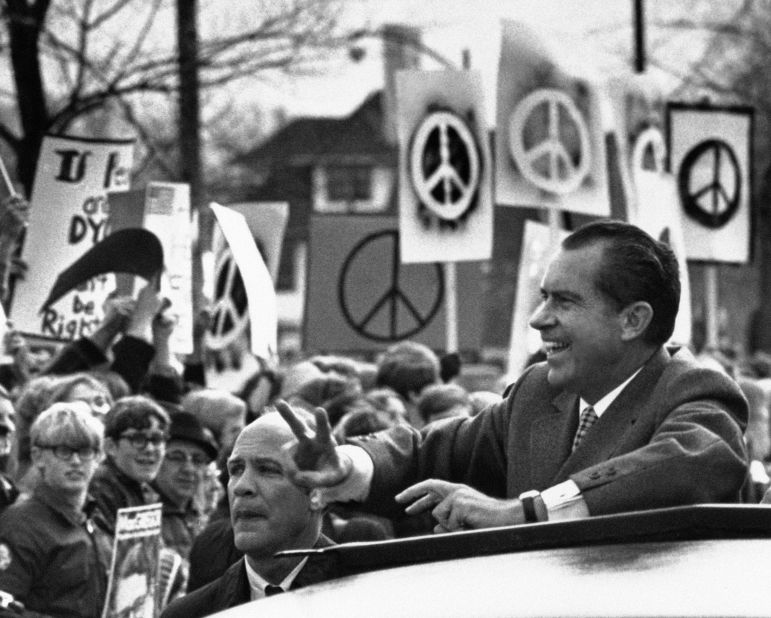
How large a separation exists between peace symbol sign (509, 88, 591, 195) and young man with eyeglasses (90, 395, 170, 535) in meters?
7.01

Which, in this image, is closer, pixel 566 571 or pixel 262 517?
pixel 566 571

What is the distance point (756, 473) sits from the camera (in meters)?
6.76

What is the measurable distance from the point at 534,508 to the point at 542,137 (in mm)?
10681

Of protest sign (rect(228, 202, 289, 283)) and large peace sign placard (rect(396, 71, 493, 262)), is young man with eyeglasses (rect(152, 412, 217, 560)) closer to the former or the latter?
protest sign (rect(228, 202, 289, 283))

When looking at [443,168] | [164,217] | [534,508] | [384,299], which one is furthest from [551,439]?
Result: [384,299]

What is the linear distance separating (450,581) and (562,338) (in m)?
1.31

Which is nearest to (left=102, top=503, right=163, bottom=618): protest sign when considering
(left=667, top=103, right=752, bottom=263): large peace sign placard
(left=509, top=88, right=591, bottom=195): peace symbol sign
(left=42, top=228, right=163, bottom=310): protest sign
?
(left=42, top=228, right=163, bottom=310): protest sign

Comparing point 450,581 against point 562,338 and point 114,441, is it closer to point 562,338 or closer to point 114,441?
point 562,338

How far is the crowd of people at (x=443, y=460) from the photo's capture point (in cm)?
390

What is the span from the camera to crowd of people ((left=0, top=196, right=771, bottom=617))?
3.90 meters

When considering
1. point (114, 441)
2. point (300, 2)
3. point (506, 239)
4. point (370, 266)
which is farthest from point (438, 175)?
point (506, 239)

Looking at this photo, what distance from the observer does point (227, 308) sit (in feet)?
43.5

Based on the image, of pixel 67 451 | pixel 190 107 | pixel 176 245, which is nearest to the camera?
pixel 67 451

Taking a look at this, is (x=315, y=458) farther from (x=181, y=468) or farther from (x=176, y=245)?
(x=176, y=245)
